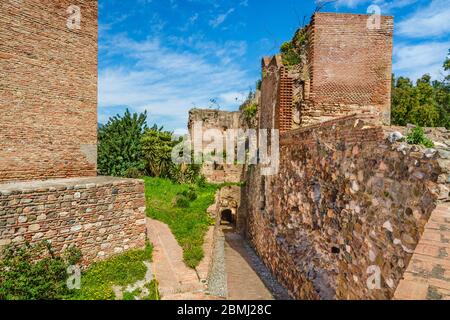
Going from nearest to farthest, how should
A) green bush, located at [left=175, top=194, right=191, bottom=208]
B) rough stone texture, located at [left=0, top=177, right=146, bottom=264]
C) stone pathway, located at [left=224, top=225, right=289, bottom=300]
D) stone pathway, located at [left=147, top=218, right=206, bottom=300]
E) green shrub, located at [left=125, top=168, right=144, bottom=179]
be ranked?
rough stone texture, located at [left=0, top=177, right=146, bottom=264], stone pathway, located at [left=147, top=218, right=206, bottom=300], stone pathway, located at [left=224, top=225, right=289, bottom=300], green bush, located at [left=175, top=194, right=191, bottom=208], green shrub, located at [left=125, top=168, right=144, bottom=179]

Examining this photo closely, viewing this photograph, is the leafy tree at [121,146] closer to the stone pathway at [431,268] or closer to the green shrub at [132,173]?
the green shrub at [132,173]

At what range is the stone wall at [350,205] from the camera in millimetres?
3355

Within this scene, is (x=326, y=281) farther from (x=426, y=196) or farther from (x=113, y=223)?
(x=113, y=223)

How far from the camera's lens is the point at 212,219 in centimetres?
1220

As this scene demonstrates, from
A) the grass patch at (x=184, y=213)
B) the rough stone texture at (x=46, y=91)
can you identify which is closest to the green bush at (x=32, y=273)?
the grass patch at (x=184, y=213)

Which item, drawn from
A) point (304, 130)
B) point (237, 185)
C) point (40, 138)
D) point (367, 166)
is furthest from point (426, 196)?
point (237, 185)

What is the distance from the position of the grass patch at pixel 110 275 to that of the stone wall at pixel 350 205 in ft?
11.3

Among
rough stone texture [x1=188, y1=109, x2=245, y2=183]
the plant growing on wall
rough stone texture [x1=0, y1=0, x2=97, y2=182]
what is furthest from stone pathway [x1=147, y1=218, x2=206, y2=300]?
rough stone texture [x1=188, y1=109, x2=245, y2=183]

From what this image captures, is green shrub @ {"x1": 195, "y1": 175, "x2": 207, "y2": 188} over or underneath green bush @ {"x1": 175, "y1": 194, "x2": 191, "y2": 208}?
over

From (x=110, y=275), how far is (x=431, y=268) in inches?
233

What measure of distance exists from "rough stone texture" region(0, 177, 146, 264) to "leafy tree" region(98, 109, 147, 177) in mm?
11292

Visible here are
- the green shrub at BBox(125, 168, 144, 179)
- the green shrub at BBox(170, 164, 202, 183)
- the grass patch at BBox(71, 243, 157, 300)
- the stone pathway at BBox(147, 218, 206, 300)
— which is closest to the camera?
the grass patch at BBox(71, 243, 157, 300)

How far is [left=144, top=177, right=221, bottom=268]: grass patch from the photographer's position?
8.42 m

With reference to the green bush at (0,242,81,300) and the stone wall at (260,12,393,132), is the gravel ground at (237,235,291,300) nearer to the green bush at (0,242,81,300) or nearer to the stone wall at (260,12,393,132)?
the stone wall at (260,12,393,132)
